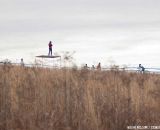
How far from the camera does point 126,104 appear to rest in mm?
12469

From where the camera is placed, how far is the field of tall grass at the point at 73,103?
11.5 metres

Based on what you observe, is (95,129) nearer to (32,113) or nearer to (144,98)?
(32,113)

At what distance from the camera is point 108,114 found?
473 inches

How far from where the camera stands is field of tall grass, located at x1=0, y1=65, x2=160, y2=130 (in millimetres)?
11508

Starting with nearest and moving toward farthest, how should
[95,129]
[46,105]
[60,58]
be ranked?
[95,129] < [46,105] < [60,58]

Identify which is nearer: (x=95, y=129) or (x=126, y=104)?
(x=95, y=129)

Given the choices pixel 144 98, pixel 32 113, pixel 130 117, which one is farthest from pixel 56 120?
pixel 144 98

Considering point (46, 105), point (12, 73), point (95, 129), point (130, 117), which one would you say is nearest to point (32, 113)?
point (46, 105)

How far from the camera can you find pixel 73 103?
1221cm

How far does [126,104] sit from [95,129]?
1.39 metres

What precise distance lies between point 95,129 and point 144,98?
101 inches

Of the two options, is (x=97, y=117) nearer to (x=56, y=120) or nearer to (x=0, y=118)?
(x=56, y=120)

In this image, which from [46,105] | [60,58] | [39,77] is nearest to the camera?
[46,105]

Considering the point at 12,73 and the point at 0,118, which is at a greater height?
the point at 12,73
